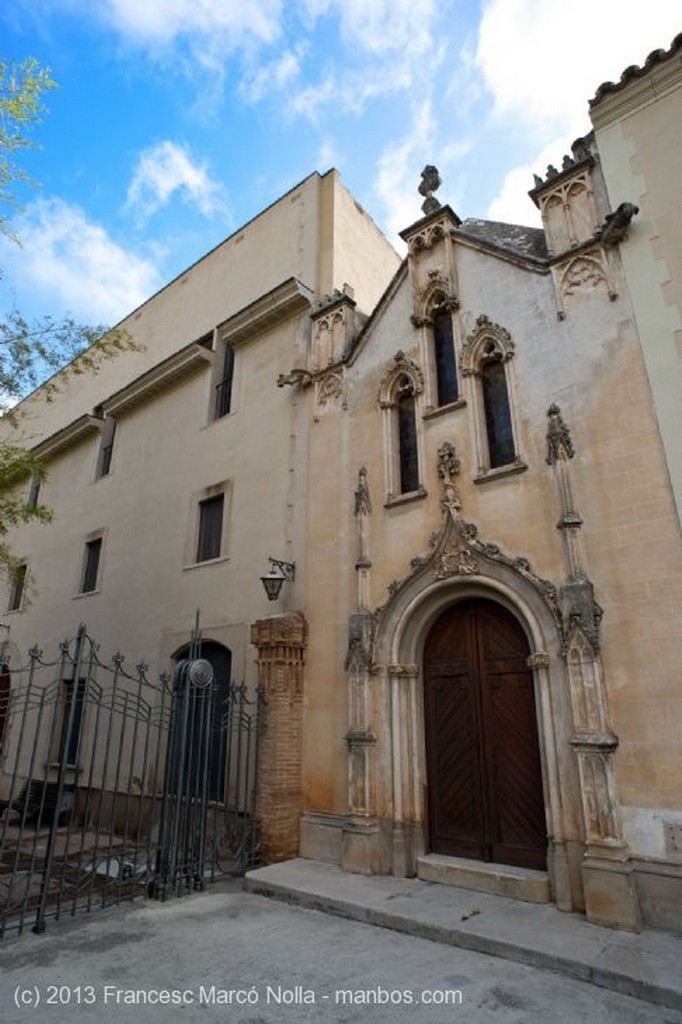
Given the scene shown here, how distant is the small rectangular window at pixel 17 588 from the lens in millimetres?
18484

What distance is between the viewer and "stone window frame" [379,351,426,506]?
8.87 m

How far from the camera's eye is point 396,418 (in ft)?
31.6

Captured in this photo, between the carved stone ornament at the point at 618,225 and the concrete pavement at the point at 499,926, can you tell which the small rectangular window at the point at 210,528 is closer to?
the concrete pavement at the point at 499,926

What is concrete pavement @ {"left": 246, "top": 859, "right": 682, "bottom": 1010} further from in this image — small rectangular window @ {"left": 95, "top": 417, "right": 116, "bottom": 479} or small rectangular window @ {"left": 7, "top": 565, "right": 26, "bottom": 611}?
small rectangular window @ {"left": 7, "top": 565, "right": 26, "bottom": 611}

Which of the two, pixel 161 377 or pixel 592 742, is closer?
pixel 592 742

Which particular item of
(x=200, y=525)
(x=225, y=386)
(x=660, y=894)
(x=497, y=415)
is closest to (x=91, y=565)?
(x=200, y=525)

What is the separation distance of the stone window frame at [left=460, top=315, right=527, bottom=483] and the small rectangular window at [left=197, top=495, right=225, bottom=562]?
5985 mm

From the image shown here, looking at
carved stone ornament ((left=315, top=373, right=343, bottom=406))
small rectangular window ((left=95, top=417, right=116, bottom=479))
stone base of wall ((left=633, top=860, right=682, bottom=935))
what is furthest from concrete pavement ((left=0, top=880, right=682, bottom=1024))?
small rectangular window ((left=95, top=417, right=116, bottom=479))

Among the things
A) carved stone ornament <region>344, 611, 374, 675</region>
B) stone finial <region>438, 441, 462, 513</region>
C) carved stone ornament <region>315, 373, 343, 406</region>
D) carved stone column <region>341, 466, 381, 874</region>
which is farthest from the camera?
carved stone ornament <region>315, 373, 343, 406</region>

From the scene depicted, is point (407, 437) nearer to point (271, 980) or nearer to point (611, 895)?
point (611, 895)

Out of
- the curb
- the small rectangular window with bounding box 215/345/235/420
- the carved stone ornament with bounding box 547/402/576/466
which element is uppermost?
the small rectangular window with bounding box 215/345/235/420

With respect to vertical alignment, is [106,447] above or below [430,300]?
above

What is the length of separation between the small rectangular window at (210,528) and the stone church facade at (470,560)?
51mm

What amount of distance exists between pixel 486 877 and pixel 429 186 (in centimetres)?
1048
